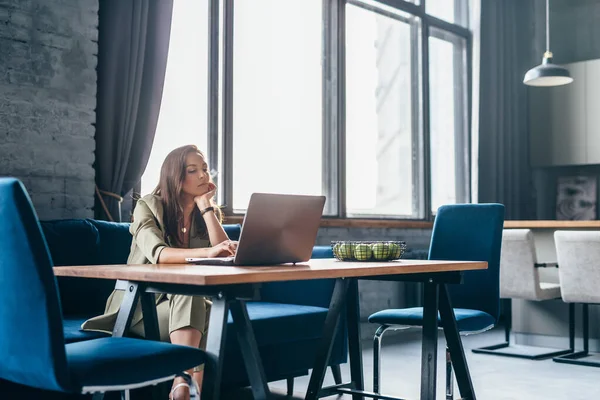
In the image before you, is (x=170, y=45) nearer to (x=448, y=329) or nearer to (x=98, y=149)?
(x=98, y=149)

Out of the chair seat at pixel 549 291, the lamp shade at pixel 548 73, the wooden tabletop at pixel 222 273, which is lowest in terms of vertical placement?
the chair seat at pixel 549 291

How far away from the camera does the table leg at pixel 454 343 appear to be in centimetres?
279

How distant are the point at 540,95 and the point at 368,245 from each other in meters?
5.18

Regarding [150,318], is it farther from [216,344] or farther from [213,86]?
[213,86]

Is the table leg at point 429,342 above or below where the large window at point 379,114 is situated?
below

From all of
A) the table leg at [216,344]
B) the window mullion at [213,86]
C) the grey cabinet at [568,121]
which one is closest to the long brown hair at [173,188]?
the table leg at [216,344]

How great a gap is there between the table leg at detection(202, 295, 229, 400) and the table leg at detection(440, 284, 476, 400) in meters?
1.08

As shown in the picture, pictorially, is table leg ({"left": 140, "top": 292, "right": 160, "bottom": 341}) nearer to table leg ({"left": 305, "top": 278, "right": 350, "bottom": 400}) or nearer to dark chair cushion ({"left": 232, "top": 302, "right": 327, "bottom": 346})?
dark chair cushion ({"left": 232, "top": 302, "right": 327, "bottom": 346})

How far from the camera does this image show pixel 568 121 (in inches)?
279

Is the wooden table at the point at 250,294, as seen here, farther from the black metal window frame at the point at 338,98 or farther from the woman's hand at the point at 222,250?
the black metal window frame at the point at 338,98

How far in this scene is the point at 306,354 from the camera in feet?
11.2

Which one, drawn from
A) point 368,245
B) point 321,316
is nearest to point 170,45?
point 321,316

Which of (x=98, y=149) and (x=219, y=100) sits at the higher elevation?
(x=219, y=100)

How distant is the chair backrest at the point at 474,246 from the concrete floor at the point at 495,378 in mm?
544
